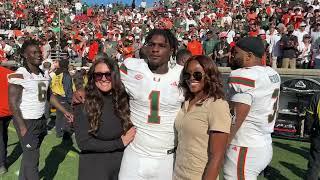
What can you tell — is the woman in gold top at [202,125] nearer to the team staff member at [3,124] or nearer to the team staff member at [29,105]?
the team staff member at [29,105]

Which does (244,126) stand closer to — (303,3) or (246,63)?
(246,63)

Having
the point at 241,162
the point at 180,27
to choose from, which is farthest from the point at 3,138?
the point at 180,27

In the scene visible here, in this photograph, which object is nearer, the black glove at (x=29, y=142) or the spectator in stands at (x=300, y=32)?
the black glove at (x=29, y=142)

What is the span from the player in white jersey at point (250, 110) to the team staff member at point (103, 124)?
880 mm

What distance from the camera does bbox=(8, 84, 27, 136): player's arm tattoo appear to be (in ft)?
15.1

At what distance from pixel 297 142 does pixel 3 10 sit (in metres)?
26.9

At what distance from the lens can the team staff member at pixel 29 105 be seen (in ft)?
15.2

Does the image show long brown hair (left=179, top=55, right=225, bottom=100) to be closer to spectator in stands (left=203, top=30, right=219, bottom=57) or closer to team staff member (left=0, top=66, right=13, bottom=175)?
team staff member (left=0, top=66, right=13, bottom=175)

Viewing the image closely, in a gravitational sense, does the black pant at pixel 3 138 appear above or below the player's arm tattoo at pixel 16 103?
below

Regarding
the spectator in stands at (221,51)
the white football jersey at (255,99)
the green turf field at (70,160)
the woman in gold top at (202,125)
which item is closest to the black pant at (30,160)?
the green turf field at (70,160)

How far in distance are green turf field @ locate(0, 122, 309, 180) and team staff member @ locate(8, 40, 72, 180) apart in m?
1.55

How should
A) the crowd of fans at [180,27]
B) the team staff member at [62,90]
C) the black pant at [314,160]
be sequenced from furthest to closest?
the crowd of fans at [180,27] < the team staff member at [62,90] < the black pant at [314,160]

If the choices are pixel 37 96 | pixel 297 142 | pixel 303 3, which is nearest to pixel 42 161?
pixel 37 96

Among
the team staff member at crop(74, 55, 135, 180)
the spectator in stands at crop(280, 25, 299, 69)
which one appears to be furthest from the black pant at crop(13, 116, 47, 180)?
the spectator in stands at crop(280, 25, 299, 69)
